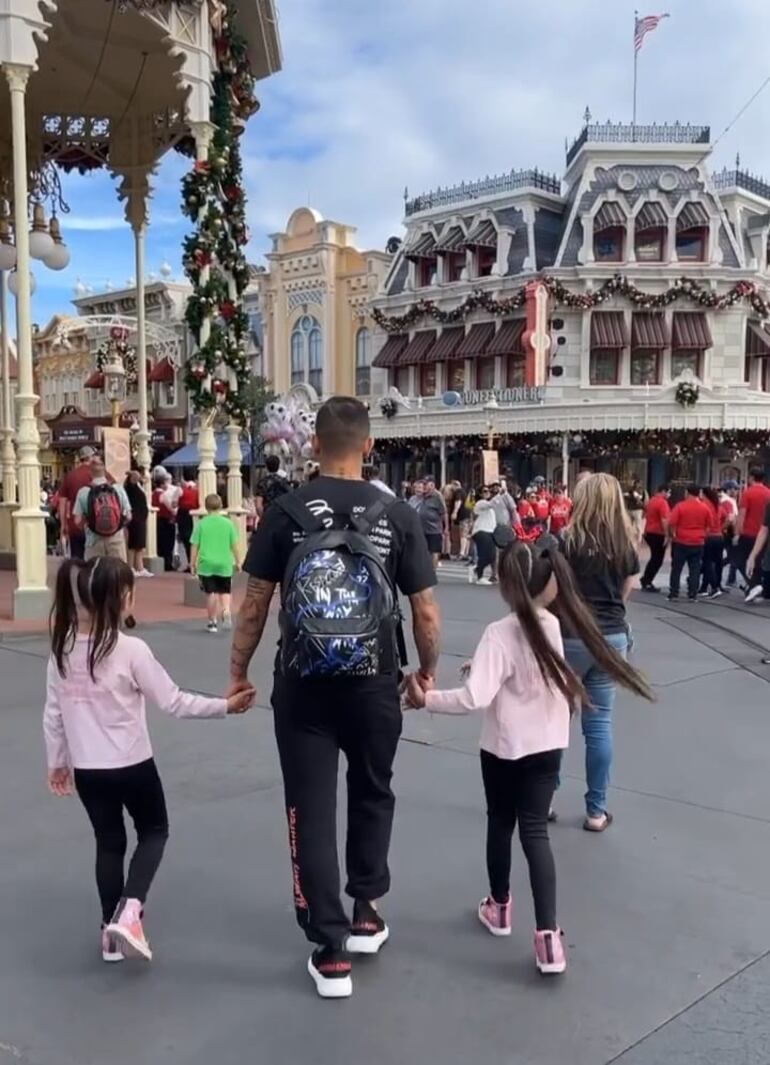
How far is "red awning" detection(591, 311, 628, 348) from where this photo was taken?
30984 millimetres

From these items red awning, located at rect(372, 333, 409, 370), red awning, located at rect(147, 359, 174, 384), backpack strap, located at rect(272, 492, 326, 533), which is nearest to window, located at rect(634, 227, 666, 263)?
red awning, located at rect(372, 333, 409, 370)

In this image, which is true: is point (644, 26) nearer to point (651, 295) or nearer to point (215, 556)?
point (651, 295)

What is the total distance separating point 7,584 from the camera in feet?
38.9

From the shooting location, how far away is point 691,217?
1229 inches

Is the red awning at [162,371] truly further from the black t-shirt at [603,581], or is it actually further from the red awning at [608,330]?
the black t-shirt at [603,581]

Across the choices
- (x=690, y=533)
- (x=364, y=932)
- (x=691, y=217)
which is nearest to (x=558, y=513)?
(x=690, y=533)

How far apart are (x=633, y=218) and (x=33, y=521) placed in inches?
1076

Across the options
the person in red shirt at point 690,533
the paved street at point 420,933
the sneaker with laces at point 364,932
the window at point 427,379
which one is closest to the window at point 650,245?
the window at point 427,379

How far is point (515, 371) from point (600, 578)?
2962 centimetres

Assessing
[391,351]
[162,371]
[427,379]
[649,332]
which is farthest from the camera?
[162,371]

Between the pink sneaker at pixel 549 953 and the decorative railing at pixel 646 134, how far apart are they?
110ft

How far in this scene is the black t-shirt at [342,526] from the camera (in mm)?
2734

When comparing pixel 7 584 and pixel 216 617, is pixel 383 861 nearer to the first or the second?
pixel 216 617

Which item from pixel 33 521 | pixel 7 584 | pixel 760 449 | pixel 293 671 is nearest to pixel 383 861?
pixel 293 671
